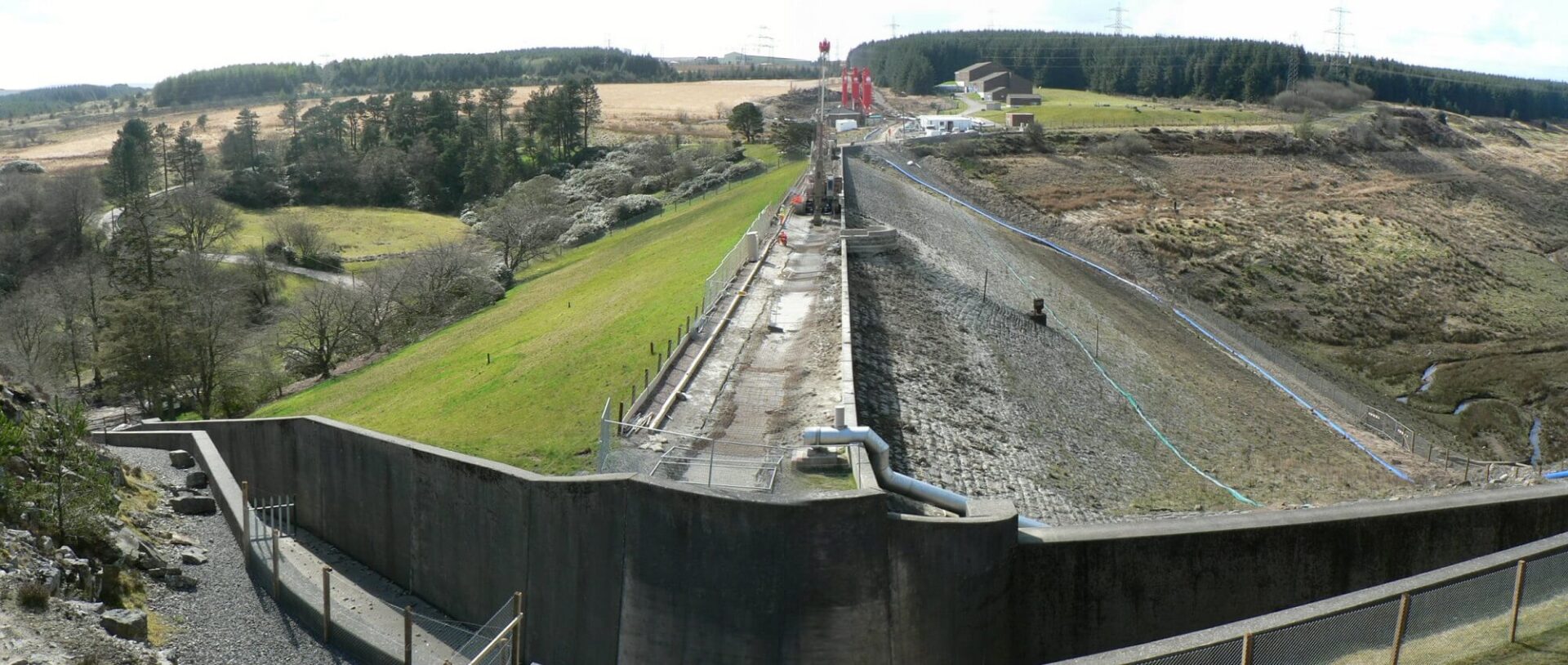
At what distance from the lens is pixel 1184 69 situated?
5241 inches

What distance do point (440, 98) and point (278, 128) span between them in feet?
105

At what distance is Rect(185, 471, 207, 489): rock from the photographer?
24.7 metres

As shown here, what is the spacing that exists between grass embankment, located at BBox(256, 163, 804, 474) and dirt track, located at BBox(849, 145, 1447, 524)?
622 centimetres

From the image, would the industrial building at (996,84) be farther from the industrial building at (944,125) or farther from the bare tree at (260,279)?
the bare tree at (260,279)

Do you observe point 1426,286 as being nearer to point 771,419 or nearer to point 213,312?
point 771,419

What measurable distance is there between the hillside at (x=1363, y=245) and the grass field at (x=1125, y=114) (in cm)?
586

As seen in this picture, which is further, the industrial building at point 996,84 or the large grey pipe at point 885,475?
the industrial building at point 996,84

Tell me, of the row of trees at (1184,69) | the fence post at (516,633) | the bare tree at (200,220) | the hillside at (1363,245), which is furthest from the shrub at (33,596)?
the row of trees at (1184,69)

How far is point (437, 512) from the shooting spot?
21312 millimetres

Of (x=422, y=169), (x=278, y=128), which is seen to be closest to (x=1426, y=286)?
(x=422, y=169)

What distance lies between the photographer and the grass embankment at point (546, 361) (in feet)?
83.5

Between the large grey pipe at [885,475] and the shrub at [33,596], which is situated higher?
the large grey pipe at [885,475]

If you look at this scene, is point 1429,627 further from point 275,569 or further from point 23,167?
point 23,167

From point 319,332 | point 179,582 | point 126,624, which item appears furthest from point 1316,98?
point 126,624
